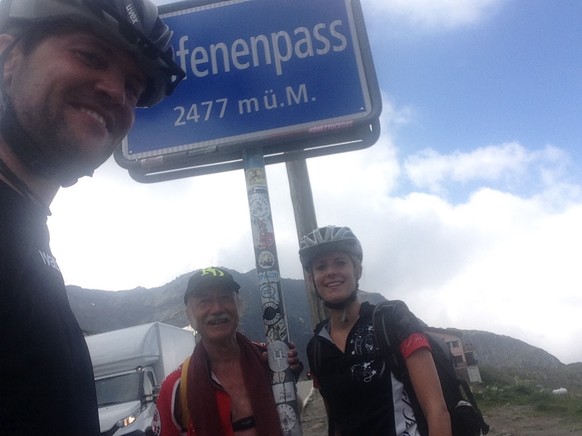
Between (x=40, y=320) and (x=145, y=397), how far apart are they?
1100 centimetres

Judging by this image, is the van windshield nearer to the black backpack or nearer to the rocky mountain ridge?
the black backpack

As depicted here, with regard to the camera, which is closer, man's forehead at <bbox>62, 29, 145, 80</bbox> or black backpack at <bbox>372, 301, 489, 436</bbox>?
man's forehead at <bbox>62, 29, 145, 80</bbox>

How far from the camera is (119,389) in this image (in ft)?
36.6

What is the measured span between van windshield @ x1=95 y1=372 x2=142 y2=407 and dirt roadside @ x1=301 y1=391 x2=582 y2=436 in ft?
13.7

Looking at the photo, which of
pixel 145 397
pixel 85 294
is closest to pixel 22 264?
pixel 145 397

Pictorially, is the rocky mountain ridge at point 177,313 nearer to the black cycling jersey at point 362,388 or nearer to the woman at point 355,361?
the woman at point 355,361

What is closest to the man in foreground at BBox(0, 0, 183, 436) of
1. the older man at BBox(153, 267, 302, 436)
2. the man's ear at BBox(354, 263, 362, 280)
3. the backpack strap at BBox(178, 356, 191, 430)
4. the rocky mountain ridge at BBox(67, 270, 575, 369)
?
the older man at BBox(153, 267, 302, 436)

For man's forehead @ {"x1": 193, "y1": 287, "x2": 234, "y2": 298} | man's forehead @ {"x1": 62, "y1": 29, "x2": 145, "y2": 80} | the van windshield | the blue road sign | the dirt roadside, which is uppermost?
the blue road sign

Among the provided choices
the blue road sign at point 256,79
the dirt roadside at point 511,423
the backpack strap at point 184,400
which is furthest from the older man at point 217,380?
the dirt roadside at point 511,423

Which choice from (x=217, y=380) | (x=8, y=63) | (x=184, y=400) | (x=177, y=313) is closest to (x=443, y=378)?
(x=217, y=380)

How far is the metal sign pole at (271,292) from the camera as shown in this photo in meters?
1.95

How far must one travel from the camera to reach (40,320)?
969 millimetres

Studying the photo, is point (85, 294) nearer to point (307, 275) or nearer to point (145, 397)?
point (145, 397)

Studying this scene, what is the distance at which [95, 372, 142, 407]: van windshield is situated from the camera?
1091 centimetres
